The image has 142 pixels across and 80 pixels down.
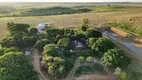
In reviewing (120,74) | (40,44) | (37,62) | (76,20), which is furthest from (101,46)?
(76,20)

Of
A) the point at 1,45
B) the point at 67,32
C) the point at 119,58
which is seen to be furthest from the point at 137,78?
the point at 1,45

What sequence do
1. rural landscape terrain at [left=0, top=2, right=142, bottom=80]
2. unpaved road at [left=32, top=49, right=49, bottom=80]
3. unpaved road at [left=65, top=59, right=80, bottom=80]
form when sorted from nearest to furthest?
rural landscape terrain at [left=0, top=2, right=142, bottom=80] → unpaved road at [left=65, top=59, right=80, bottom=80] → unpaved road at [left=32, top=49, right=49, bottom=80]

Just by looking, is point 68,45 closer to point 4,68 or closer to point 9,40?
point 9,40

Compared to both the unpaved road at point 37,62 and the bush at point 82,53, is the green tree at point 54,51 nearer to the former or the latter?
the unpaved road at point 37,62

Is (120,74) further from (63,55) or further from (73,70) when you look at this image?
(63,55)

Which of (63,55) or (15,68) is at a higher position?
(15,68)

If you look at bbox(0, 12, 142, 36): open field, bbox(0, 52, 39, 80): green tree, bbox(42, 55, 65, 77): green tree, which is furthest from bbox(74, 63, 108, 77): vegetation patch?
bbox(0, 12, 142, 36): open field

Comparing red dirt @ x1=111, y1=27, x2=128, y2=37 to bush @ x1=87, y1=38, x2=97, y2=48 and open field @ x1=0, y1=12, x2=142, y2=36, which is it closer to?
open field @ x1=0, y1=12, x2=142, y2=36
